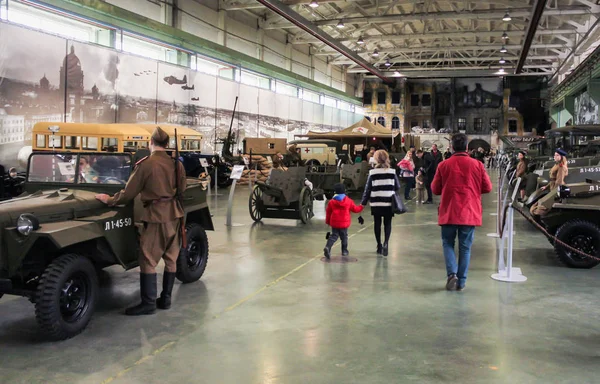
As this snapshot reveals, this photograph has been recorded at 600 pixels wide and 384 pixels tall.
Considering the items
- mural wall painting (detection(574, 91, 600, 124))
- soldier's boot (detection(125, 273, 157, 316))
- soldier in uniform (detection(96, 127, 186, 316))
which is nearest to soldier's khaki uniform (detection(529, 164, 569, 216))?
soldier in uniform (detection(96, 127, 186, 316))

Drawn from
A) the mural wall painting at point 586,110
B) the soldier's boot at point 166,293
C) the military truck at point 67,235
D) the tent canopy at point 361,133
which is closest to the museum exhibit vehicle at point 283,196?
the military truck at point 67,235

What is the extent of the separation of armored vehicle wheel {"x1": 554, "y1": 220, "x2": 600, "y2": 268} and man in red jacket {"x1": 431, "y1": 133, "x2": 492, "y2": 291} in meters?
1.89

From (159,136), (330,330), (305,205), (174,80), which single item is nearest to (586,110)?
(174,80)

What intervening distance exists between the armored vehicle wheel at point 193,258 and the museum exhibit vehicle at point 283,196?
4.53m

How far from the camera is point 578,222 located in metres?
7.43

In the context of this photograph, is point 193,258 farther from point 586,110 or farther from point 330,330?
point 586,110

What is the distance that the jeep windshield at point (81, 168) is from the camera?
5.86 metres

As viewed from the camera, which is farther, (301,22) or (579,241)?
(301,22)

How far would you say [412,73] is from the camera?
4616 cm

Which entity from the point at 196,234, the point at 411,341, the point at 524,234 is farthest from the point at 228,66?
the point at 411,341

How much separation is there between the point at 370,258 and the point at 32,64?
1189 cm

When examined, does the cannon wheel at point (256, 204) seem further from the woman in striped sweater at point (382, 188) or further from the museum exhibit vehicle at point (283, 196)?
the woman in striped sweater at point (382, 188)

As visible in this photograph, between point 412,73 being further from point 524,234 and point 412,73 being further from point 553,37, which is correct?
point 524,234

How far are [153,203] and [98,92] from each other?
45.5 feet
